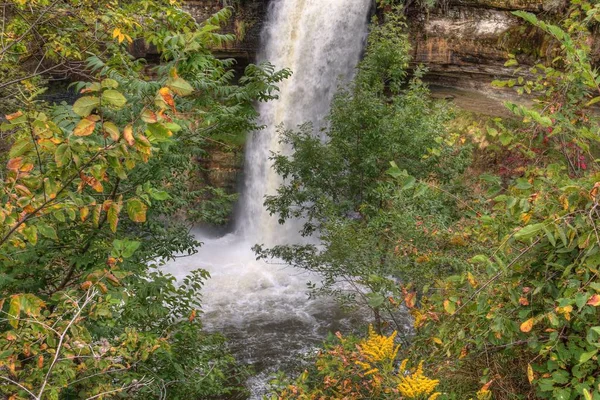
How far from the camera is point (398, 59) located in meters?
9.23

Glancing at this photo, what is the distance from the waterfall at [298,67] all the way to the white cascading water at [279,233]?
0.03 metres

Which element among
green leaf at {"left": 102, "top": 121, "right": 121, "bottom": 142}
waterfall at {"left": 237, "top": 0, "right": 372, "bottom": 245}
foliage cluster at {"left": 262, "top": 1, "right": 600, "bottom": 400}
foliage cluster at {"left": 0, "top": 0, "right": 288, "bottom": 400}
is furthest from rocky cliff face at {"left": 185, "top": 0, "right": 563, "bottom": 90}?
green leaf at {"left": 102, "top": 121, "right": 121, "bottom": 142}

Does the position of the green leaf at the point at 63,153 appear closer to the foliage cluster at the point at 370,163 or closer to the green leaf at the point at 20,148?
the green leaf at the point at 20,148

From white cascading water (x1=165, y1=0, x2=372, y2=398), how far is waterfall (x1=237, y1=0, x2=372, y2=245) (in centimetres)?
3

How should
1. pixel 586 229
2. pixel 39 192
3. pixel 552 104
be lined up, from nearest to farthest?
1. pixel 586 229
2. pixel 39 192
3. pixel 552 104

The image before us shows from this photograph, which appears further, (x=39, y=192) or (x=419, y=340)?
(x=419, y=340)

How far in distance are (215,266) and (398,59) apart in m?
7.67

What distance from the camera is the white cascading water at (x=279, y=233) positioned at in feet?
34.8

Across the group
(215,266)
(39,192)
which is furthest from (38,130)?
(215,266)

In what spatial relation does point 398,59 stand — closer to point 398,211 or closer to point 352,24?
point 398,211

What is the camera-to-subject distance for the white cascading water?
417 inches

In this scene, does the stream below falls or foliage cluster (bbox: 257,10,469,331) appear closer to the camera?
foliage cluster (bbox: 257,10,469,331)

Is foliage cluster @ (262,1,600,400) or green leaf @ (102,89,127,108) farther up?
green leaf @ (102,89,127,108)

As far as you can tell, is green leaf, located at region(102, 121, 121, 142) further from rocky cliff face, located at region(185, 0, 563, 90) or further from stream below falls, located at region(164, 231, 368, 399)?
rocky cliff face, located at region(185, 0, 563, 90)
